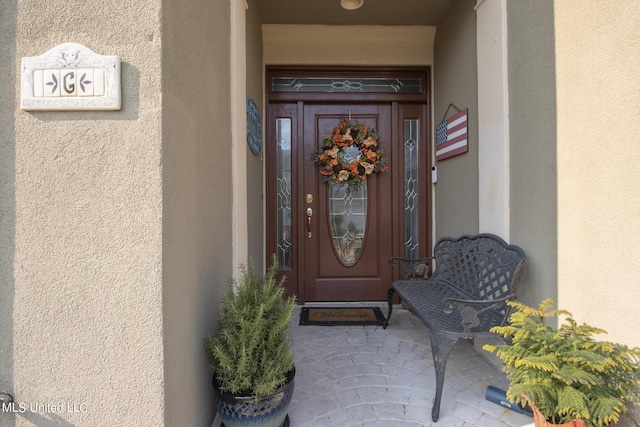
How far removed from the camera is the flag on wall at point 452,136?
101 inches

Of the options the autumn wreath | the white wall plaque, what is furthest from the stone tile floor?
the white wall plaque

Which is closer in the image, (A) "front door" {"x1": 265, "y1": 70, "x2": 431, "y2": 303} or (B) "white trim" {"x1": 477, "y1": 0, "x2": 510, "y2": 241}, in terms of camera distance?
(B) "white trim" {"x1": 477, "y1": 0, "x2": 510, "y2": 241}

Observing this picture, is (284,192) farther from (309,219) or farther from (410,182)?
(410,182)

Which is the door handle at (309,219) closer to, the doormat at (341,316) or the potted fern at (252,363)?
the doormat at (341,316)

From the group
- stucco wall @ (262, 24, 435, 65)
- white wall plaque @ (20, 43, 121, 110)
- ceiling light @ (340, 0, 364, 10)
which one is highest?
ceiling light @ (340, 0, 364, 10)

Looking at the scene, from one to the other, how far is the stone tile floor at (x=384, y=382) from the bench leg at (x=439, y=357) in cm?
7

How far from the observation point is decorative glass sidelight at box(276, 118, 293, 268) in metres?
3.30

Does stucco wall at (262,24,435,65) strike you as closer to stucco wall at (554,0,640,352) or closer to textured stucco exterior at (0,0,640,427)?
textured stucco exterior at (0,0,640,427)

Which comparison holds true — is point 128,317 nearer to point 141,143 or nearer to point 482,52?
point 141,143

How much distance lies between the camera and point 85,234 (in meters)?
1.13

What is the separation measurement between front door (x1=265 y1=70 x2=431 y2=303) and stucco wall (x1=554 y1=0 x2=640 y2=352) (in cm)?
171

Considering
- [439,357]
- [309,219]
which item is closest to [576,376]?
[439,357]

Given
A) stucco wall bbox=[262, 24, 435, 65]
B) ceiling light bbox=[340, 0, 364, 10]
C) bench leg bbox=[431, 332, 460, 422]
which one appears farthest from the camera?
stucco wall bbox=[262, 24, 435, 65]

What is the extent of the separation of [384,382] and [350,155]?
6.91 ft
